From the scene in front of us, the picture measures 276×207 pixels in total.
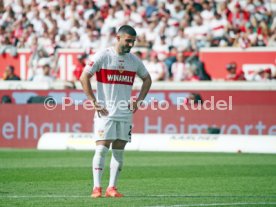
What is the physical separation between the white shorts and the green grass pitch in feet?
2.62

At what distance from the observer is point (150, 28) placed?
28094 mm

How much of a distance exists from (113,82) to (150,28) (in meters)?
15.9

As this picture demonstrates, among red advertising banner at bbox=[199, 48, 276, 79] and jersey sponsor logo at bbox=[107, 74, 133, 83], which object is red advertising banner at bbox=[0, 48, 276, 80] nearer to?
red advertising banner at bbox=[199, 48, 276, 79]

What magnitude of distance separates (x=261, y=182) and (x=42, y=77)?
13.5 meters

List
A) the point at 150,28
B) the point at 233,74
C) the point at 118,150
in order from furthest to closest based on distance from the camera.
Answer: the point at 150,28
the point at 233,74
the point at 118,150

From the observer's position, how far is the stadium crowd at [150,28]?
2644 centimetres

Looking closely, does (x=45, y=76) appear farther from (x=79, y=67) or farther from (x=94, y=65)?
(x=94, y=65)

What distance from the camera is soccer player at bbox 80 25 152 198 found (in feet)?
39.9

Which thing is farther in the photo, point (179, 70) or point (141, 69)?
point (179, 70)

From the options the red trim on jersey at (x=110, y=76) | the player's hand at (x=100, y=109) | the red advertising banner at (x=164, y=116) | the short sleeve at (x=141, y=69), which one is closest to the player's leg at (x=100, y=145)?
the player's hand at (x=100, y=109)

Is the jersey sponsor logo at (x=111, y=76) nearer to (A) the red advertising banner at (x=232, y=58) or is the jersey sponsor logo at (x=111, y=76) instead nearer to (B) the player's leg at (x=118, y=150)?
(B) the player's leg at (x=118, y=150)

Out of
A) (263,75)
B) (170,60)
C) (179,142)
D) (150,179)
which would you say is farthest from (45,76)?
(150,179)

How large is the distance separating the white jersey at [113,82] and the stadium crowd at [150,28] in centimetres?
1352

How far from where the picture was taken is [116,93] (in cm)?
1231
